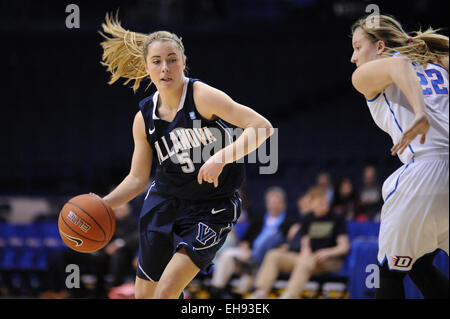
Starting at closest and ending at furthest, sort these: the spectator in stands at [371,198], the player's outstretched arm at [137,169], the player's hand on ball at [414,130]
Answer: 1. the player's hand on ball at [414,130]
2. the player's outstretched arm at [137,169]
3. the spectator in stands at [371,198]

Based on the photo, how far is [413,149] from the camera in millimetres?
2570

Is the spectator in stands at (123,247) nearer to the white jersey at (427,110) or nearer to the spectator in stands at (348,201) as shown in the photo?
the spectator in stands at (348,201)

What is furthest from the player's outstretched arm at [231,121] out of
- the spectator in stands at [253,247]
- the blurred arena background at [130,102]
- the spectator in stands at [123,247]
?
the blurred arena background at [130,102]

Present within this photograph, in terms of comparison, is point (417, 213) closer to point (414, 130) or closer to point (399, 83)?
point (414, 130)

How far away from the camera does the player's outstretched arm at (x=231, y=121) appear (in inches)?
108

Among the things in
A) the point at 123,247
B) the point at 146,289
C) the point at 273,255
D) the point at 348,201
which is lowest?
the point at 123,247

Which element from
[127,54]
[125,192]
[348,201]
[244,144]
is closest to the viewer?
[244,144]

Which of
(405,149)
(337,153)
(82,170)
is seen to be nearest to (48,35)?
(82,170)

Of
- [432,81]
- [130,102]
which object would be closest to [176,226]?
[432,81]

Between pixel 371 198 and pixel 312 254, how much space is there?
160 centimetres

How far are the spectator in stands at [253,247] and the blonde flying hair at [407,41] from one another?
3548mm

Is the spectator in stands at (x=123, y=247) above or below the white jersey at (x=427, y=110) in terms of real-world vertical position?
below

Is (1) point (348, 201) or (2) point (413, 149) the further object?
(1) point (348, 201)

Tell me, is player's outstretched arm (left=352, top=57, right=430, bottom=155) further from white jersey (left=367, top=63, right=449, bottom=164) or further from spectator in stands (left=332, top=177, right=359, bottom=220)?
spectator in stands (left=332, top=177, right=359, bottom=220)
